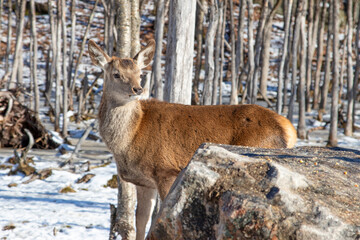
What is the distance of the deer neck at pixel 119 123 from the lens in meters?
4.66

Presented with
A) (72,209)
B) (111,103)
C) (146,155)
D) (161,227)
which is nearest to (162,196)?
(146,155)

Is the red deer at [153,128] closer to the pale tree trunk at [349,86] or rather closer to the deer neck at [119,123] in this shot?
the deer neck at [119,123]

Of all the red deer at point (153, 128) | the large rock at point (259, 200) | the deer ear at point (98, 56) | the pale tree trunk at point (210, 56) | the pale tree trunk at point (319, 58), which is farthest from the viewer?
the pale tree trunk at point (319, 58)

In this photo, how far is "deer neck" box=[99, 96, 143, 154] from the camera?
15.3 ft

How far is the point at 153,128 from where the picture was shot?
186 inches

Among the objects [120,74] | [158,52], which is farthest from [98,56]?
[158,52]

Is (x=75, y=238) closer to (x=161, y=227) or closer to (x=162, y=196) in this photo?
(x=162, y=196)

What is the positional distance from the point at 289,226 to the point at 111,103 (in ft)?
10.2

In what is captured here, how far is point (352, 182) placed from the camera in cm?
265

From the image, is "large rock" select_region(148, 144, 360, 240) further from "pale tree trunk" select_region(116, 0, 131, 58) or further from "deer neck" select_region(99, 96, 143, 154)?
"pale tree trunk" select_region(116, 0, 131, 58)


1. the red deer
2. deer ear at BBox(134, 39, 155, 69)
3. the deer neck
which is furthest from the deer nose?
deer ear at BBox(134, 39, 155, 69)

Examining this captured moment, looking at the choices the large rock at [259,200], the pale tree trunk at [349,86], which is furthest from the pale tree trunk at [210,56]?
A: the pale tree trunk at [349,86]

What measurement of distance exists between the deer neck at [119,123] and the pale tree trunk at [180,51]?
33.3 inches

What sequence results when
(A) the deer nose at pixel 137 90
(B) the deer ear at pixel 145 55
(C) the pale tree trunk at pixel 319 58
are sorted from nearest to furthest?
(A) the deer nose at pixel 137 90 → (B) the deer ear at pixel 145 55 → (C) the pale tree trunk at pixel 319 58
